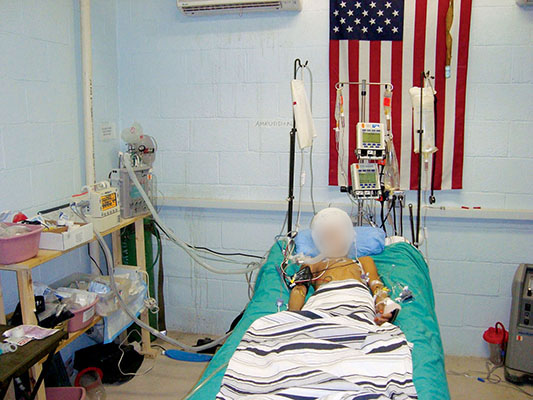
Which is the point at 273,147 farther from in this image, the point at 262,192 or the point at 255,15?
the point at 255,15

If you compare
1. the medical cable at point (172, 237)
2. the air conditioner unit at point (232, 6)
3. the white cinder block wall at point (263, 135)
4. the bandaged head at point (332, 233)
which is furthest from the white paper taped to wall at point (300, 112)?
the medical cable at point (172, 237)

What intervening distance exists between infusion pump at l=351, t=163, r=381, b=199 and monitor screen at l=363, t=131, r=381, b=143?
136mm

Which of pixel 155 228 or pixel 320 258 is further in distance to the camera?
pixel 155 228

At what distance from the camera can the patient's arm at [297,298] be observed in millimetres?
2234

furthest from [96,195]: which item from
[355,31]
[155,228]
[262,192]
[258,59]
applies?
[355,31]

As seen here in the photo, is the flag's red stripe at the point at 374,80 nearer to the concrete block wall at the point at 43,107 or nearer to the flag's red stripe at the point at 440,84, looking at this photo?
the flag's red stripe at the point at 440,84

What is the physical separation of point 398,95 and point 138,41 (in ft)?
5.94

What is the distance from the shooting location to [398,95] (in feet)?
9.82

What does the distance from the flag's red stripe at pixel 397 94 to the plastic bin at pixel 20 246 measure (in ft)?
6.97

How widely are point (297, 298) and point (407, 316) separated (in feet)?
1.68

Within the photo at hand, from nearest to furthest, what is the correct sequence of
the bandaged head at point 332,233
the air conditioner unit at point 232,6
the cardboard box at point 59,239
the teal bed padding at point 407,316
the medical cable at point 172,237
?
the teal bed padding at point 407,316 < the cardboard box at point 59,239 < the bandaged head at point 332,233 < the medical cable at point 172,237 < the air conditioner unit at point 232,6

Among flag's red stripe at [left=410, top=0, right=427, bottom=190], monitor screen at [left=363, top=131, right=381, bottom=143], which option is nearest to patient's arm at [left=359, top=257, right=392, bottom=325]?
monitor screen at [left=363, top=131, right=381, bottom=143]

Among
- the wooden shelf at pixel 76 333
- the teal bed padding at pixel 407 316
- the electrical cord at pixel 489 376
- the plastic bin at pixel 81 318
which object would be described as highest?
the teal bed padding at pixel 407 316

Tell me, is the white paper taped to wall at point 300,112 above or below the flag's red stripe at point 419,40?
below
